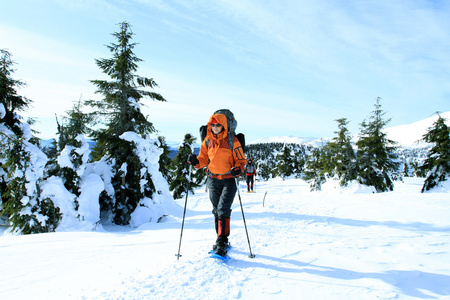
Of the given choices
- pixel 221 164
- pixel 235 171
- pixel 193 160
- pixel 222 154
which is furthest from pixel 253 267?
pixel 193 160

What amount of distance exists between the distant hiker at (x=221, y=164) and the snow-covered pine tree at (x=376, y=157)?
850 inches

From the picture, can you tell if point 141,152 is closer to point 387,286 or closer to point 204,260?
point 204,260

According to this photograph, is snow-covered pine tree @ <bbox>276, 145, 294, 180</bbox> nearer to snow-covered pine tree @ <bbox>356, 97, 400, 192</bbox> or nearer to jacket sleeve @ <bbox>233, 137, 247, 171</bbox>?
snow-covered pine tree @ <bbox>356, 97, 400, 192</bbox>

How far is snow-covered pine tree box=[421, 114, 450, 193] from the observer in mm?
18406

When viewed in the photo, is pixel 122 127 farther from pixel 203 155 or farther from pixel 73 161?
pixel 203 155

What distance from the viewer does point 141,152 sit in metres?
12.1

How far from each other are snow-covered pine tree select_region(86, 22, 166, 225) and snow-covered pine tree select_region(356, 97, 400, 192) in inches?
779

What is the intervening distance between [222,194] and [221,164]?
57cm

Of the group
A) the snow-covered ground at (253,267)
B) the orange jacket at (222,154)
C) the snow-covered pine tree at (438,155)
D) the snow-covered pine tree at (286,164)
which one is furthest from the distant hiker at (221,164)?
the snow-covered pine tree at (286,164)

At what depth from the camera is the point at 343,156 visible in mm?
23812

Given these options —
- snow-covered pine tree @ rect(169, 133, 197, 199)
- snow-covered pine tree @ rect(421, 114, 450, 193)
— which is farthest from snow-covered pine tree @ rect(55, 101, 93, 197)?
snow-covered pine tree @ rect(421, 114, 450, 193)

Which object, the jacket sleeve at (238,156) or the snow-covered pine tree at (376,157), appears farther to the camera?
the snow-covered pine tree at (376,157)

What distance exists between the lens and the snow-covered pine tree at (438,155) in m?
18.4

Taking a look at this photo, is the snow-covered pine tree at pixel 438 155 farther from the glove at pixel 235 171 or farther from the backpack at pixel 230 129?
the glove at pixel 235 171
